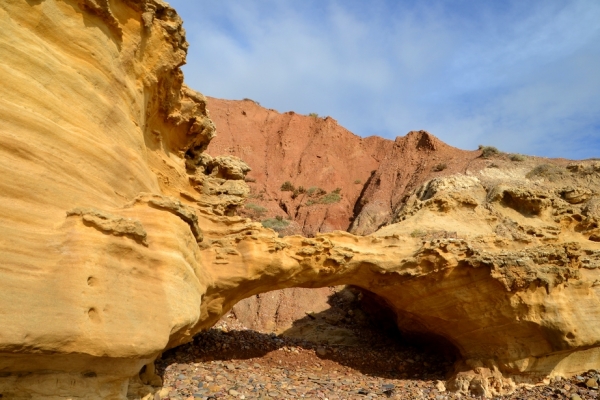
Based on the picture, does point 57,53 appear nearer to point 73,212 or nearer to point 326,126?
point 73,212

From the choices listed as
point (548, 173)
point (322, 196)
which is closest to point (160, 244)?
point (548, 173)

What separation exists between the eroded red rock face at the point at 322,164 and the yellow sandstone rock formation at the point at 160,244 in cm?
924

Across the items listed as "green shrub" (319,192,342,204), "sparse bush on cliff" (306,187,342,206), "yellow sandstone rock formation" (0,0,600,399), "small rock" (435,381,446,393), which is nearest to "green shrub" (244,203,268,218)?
"sparse bush on cliff" (306,187,342,206)

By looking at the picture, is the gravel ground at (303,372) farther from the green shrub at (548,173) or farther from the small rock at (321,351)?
the green shrub at (548,173)

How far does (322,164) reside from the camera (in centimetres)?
2652

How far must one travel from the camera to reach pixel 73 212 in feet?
13.7

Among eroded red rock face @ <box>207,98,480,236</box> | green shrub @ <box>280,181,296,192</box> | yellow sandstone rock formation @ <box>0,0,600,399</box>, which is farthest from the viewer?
green shrub @ <box>280,181,296,192</box>

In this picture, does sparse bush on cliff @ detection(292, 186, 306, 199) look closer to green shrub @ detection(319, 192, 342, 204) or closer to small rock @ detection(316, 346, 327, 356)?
green shrub @ detection(319, 192, 342, 204)

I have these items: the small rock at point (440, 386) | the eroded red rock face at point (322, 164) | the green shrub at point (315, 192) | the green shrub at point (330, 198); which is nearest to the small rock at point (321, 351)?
the small rock at point (440, 386)

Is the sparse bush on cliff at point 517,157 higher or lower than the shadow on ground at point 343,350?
higher

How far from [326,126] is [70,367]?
1011 inches

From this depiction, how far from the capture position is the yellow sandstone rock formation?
12.6 feet

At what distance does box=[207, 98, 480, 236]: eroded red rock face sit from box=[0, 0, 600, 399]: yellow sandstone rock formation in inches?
364

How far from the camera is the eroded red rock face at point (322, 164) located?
2139cm
